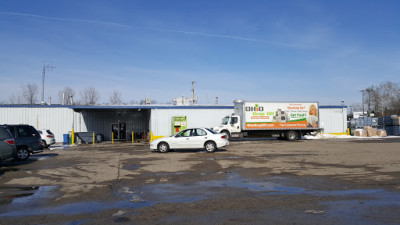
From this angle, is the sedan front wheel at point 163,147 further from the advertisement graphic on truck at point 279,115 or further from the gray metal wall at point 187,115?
the gray metal wall at point 187,115

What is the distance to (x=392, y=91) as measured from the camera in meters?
75.2

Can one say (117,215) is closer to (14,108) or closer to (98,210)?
(98,210)

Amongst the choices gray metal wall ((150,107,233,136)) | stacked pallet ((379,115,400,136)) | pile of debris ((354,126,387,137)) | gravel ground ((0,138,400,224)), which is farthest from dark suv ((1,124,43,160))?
stacked pallet ((379,115,400,136))

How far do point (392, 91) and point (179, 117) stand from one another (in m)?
65.0

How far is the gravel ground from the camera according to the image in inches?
219

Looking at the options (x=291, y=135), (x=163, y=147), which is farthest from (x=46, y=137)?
(x=291, y=135)

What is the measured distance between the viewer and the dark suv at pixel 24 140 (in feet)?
50.2

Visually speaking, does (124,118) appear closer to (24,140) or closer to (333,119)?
(24,140)

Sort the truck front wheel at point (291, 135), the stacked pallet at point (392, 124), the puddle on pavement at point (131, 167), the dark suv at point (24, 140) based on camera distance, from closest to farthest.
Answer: the puddle on pavement at point (131, 167), the dark suv at point (24, 140), the truck front wheel at point (291, 135), the stacked pallet at point (392, 124)

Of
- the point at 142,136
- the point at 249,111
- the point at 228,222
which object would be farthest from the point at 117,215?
the point at 142,136

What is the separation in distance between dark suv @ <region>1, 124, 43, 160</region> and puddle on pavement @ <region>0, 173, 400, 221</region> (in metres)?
7.94

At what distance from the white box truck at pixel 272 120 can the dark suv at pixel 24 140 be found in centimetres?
1624

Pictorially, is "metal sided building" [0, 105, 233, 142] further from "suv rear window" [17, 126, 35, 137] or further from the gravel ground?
the gravel ground

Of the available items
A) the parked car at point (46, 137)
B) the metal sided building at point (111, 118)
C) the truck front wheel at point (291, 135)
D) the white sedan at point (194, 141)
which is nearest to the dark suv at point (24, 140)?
the white sedan at point (194, 141)
